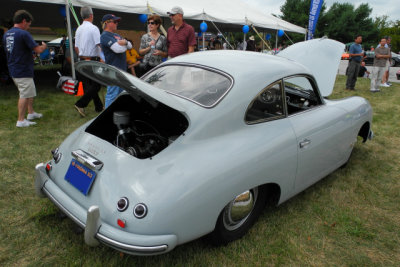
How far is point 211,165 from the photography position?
1.96 metres

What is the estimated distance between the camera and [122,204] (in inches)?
72.1

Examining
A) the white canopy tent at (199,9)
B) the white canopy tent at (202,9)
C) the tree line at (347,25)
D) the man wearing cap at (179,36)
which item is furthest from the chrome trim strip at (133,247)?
the tree line at (347,25)

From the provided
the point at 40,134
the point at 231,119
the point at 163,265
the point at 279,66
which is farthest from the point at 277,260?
the point at 40,134

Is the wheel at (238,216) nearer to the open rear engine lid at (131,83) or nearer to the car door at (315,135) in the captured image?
the car door at (315,135)

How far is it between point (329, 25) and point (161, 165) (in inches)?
2308

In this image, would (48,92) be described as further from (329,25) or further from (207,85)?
(329,25)

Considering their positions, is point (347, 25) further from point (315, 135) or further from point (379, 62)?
point (315, 135)

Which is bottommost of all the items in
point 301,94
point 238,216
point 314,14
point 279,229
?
point 279,229

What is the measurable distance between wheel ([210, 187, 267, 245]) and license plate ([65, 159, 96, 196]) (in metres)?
0.95

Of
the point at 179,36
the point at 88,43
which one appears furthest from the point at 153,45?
the point at 88,43

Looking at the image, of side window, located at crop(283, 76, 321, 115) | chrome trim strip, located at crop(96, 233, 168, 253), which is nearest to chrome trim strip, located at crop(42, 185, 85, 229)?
chrome trim strip, located at crop(96, 233, 168, 253)

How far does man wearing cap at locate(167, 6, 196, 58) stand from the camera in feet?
16.9

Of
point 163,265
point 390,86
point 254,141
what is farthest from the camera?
point 390,86

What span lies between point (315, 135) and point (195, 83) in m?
1.21
